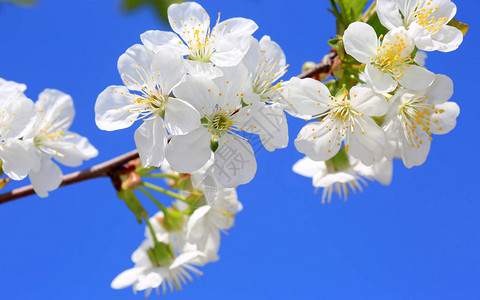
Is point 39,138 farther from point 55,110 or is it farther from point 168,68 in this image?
point 168,68

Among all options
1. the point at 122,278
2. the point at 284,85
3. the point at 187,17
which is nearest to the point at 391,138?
the point at 284,85

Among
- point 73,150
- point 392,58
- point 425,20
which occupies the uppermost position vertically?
point 73,150

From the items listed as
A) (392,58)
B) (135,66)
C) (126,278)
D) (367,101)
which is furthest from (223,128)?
(126,278)

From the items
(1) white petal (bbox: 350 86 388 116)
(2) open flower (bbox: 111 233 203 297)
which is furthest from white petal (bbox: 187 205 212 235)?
(1) white petal (bbox: 350 86 388 116)

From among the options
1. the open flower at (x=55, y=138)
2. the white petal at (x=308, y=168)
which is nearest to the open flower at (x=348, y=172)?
the white petal at (x=308, y=168)

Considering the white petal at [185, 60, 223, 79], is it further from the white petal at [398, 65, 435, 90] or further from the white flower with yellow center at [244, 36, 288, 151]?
the white petal at [398, 65, 435, 90]
